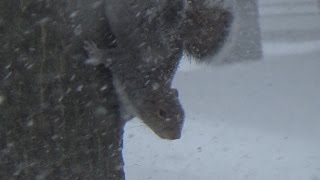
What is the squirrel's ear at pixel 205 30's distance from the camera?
2.55m

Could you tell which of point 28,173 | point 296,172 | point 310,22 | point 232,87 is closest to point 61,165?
point 28,173

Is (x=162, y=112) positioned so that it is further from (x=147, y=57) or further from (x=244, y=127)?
(x=244, y=127)

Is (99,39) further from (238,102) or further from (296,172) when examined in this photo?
(238,102)

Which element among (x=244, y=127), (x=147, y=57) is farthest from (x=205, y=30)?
(x=244, y=127)

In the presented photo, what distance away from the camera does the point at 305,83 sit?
9414 mm

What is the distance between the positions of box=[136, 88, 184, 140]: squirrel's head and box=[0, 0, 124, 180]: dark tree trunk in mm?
149

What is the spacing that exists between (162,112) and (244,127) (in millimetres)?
4760

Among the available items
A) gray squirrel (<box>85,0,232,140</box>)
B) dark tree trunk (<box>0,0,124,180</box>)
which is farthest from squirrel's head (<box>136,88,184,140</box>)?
dark tree trunk (<box>0,0,124,180</box>)

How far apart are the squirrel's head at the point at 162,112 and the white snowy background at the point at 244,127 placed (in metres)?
0.44

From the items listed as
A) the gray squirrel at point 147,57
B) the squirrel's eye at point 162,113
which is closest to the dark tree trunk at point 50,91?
the gray squirrel at point 147,57

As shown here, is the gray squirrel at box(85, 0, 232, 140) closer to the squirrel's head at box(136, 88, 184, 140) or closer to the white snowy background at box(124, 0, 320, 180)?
the squirrel's head at box(136, 88, 184, 140)

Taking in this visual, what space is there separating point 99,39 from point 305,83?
7215 millimetres

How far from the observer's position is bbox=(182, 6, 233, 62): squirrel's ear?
100 inches

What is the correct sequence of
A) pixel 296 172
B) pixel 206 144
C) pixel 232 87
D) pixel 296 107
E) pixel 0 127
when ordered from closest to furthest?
pixel 0 127
pixel 296 172
pixel 206 144
pixel 296 107
pixel 232 87
